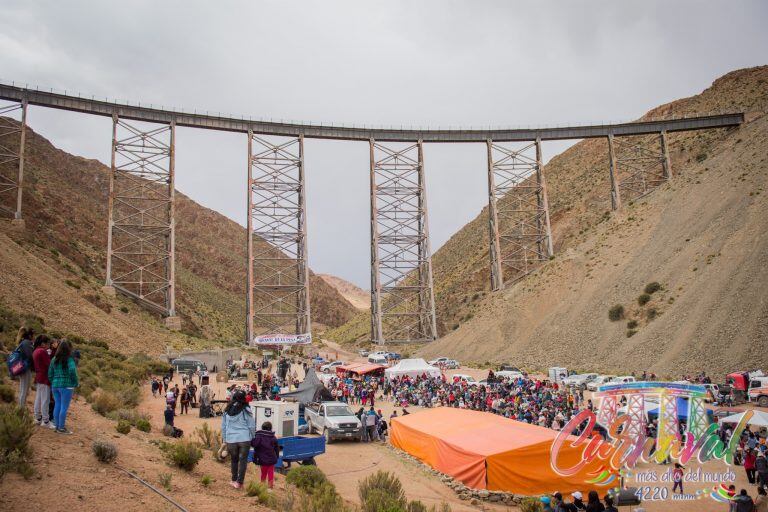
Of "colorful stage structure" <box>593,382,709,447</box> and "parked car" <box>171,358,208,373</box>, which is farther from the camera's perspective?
"parked car" <box>171,358,208,373</box>

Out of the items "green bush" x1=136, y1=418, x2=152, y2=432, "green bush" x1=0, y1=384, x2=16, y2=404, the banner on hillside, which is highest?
the banner on hillside

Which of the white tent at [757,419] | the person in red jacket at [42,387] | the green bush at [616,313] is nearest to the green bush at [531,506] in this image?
the white tent at [757,419]

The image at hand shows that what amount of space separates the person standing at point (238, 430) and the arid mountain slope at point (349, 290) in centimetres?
15386

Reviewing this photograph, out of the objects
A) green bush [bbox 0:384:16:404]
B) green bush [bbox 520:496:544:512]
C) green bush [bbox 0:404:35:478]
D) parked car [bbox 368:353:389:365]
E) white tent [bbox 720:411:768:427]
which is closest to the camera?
green bush [bbox 0:404:35:478]

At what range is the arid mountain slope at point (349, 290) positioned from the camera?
166 meters

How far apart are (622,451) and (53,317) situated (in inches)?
948

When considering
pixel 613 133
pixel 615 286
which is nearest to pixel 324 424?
pixel 615 286

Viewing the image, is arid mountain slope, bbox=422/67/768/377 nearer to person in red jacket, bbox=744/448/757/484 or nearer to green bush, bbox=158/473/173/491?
person in red jacket, bbox=744/448/757/484

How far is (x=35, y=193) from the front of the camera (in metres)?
48.0

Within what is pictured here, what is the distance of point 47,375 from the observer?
719 centimetres

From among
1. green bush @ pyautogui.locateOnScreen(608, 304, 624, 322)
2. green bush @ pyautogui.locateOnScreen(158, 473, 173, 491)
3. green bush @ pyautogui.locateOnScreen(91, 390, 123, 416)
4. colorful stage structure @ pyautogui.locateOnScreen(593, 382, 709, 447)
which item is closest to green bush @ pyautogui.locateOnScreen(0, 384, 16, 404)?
green bush @ pyautogui.locateOnScreen(91, 390, 123, 416)

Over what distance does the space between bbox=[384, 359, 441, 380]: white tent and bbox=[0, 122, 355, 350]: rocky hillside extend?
1526 centimetres

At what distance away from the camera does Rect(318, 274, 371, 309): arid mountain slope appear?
166000mm

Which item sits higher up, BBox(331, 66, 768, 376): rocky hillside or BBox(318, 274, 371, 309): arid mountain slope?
BBox(318, 274, 371, 309): arid mountain slope
